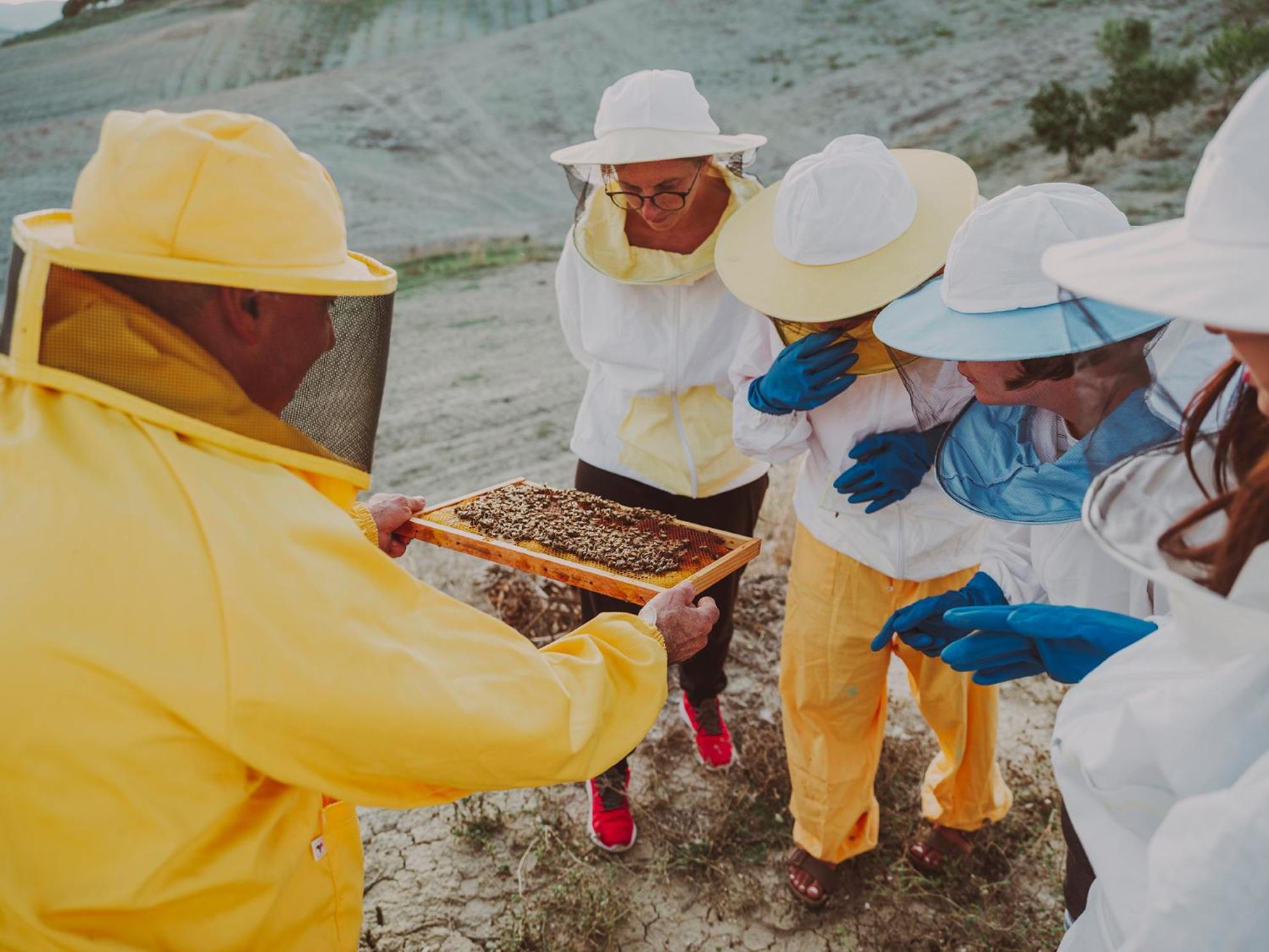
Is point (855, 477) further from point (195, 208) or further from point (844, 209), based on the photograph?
point (195, 208)

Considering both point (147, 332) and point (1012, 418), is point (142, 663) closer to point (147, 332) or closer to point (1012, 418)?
point (147, 332)

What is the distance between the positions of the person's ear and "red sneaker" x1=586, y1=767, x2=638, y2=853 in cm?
240

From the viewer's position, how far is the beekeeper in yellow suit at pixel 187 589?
1.37m

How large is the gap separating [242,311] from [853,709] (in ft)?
7.48

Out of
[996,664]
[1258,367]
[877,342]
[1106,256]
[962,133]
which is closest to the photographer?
[1258,367]

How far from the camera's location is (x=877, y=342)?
8.55 feet

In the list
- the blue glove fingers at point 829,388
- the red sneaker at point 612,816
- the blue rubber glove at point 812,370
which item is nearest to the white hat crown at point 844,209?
the blue rubber glove at point 812,370

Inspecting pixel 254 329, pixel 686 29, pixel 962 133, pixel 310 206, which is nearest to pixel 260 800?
pixel 254 329

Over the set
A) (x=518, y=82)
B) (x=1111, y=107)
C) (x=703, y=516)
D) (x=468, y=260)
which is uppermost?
(x=518, y=82)

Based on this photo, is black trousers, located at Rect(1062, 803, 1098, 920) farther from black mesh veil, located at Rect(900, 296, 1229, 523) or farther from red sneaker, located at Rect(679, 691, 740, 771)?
red sneaker, located at Rect(679, 691, 740, 771)

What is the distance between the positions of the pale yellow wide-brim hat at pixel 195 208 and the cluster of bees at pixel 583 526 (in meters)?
1.49

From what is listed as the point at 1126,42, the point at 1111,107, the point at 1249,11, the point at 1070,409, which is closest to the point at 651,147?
the point at 1070,409

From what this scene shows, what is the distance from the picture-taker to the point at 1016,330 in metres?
1.98

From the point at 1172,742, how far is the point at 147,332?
5.29ft
